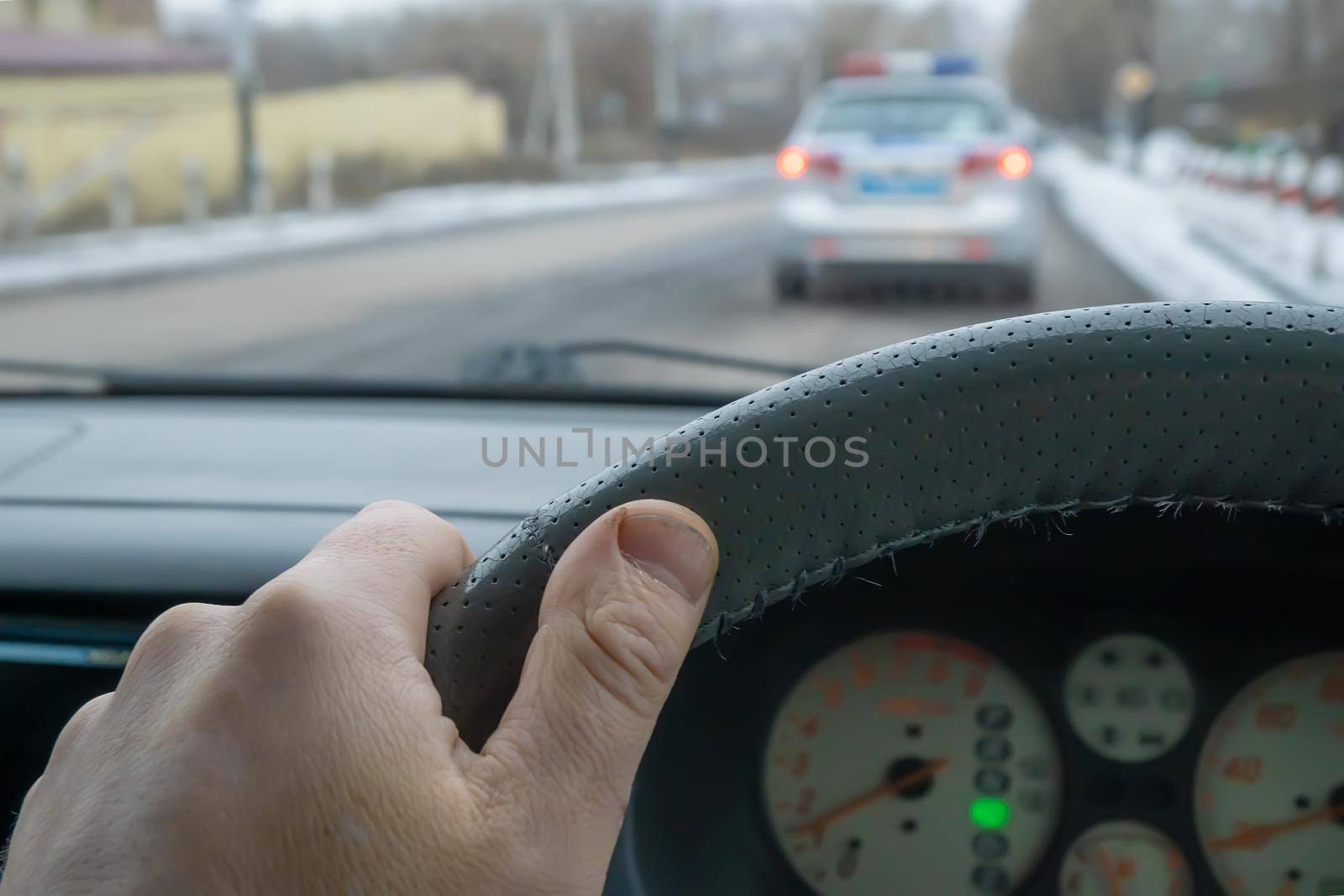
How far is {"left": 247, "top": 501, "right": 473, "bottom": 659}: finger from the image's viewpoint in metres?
1.05

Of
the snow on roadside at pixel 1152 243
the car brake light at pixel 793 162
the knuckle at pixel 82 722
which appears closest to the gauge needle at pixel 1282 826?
the snow on roadside at pixel 1152 243

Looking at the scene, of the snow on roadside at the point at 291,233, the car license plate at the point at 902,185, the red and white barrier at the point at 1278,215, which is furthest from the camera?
the snow on roadside at the point at 291,233

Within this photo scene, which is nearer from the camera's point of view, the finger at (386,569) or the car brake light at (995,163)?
the finger at (386,569)

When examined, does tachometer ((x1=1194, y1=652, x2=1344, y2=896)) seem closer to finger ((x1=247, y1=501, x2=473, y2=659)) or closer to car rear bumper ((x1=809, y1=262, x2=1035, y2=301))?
finger ((x1=247, y1=501, x2=473, y2=659))

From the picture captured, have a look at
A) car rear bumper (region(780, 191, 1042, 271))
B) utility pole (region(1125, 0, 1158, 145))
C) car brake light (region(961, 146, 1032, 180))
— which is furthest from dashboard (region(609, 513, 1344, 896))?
car brake light (region(961, 146, 1032, 180))

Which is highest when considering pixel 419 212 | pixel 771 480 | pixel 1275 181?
pixel 771 480

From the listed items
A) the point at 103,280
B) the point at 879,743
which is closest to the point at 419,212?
the point at 103,280

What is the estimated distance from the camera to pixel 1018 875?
5.36 feet

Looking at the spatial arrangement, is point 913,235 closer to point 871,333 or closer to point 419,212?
point 871,333

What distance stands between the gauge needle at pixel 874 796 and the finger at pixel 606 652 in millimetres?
696

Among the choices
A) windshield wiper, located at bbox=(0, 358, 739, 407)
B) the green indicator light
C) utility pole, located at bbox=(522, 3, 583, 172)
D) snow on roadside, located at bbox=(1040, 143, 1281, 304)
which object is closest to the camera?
the green indicator light

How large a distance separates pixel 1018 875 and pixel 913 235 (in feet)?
16.8

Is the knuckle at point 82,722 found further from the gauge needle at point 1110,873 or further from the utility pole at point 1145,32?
the utility pole at point 1145,32

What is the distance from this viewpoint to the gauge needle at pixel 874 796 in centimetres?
164
